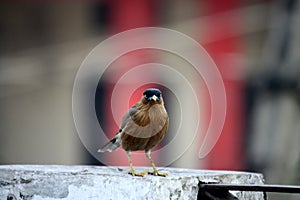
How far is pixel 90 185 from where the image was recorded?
2396 mm

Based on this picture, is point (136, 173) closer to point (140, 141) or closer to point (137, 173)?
point (137, 173)

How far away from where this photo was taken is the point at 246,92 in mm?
5906

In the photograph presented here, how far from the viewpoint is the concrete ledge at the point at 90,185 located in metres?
2.37

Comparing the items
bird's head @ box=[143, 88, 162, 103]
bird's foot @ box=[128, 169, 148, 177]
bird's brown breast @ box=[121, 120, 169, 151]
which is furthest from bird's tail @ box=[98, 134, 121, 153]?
bird's foot @ box=[128, 169, 148, 177]

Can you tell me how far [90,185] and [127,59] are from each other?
10.6 feet

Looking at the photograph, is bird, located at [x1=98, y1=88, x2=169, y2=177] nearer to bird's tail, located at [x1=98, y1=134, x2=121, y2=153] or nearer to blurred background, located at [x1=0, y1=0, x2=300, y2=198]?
bird's tail, located at [x1=98, y1=134, x2=121, y2=153]

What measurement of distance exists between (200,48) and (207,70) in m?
0.21

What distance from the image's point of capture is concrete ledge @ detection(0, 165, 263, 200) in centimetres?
237

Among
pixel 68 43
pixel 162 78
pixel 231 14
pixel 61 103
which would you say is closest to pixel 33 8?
pixel 68 43

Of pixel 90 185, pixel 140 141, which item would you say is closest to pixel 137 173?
pixel 90 185

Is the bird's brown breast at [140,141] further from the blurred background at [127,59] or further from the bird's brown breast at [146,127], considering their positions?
the blurred background at [127,59]

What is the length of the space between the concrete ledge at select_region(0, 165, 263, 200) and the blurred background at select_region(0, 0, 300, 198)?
310cm

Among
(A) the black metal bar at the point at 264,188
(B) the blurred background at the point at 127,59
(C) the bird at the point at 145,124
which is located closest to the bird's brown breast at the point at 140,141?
(C) the bird at the point at 145,124

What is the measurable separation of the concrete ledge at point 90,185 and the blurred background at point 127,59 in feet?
10.2
